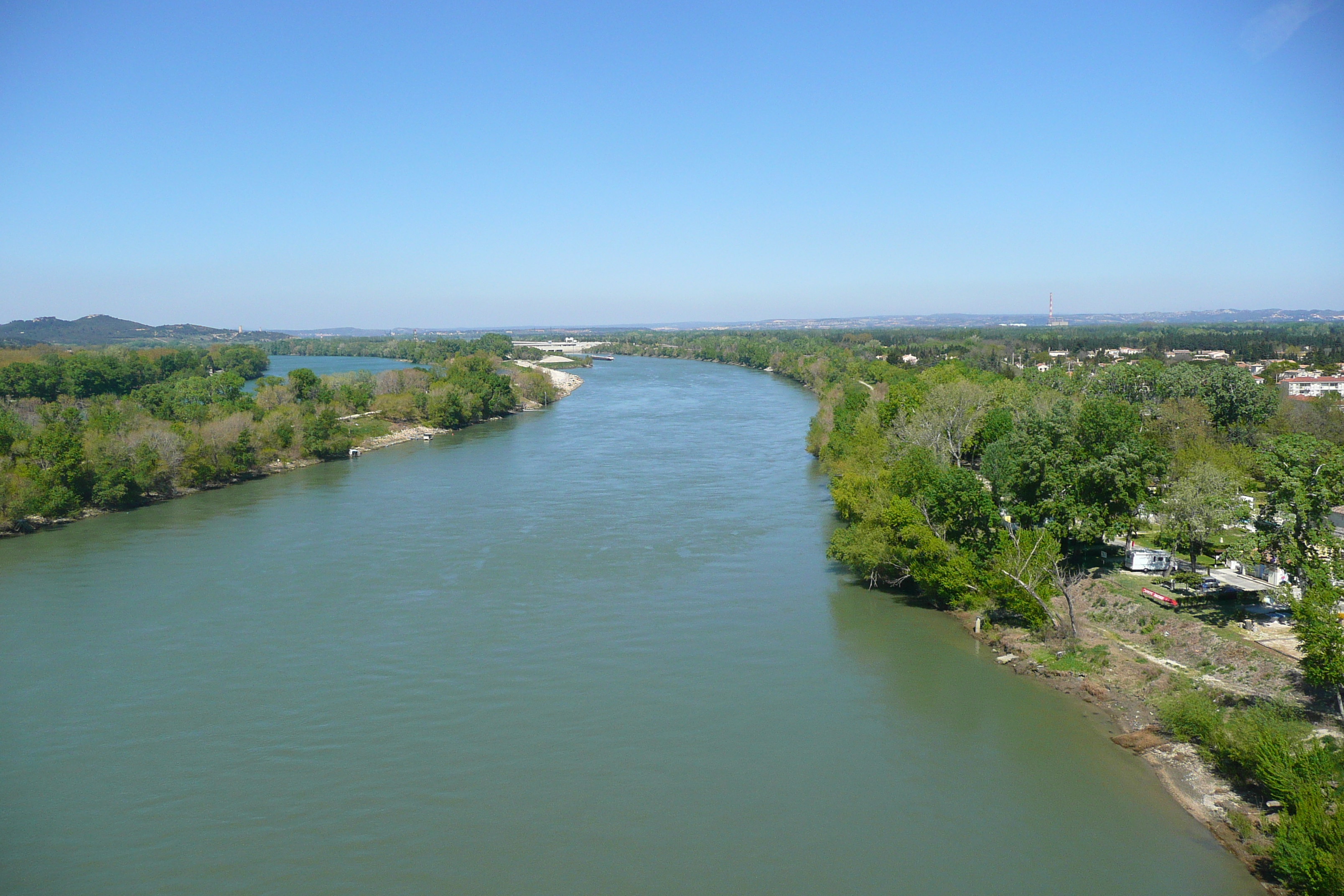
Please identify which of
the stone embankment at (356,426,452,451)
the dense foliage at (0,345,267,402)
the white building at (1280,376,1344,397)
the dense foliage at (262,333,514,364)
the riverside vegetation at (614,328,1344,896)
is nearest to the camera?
the riverside vegetation at (614,328,1344,896)

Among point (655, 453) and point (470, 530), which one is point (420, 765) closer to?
point (470, 530)

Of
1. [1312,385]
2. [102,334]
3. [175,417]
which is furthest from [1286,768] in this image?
[102,334]

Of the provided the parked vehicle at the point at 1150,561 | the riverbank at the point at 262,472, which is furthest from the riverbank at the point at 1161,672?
the riverbank at the point at 262,472

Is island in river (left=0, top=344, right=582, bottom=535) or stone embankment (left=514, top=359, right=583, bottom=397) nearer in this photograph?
island in river (left=0, top=344, right=582, bottom=535)

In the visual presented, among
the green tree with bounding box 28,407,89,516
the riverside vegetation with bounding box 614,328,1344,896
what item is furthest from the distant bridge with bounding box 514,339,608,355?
the riverside vegetation with bounding box 614,328,1344,896

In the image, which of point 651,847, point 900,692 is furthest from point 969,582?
point 651,847

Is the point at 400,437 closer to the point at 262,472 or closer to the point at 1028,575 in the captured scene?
the point at 262,472

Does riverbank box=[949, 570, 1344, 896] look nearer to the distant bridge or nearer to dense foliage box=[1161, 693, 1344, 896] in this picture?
dense foliage box=[1161, 693, 1344, 896]
